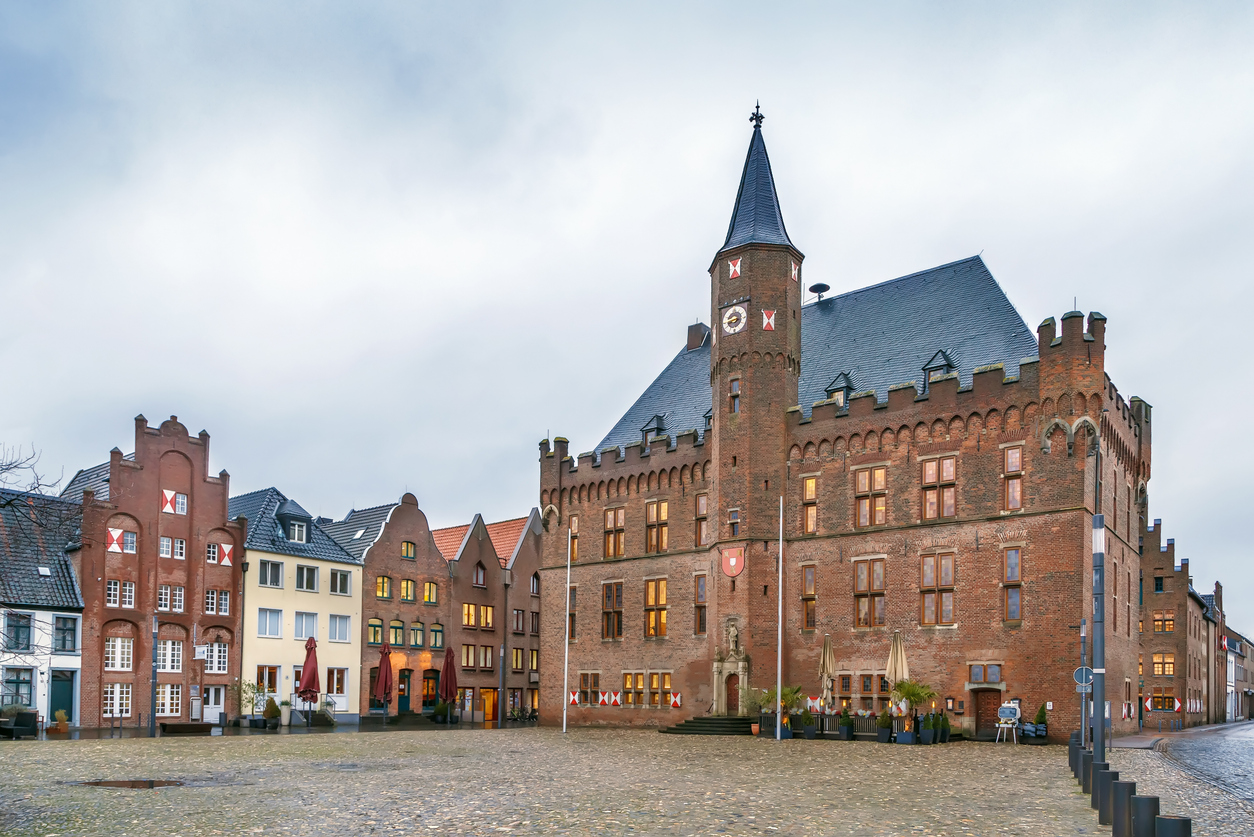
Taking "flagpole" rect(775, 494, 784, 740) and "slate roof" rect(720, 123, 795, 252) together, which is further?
"slate roof" rect(720, 123, 795, 252)

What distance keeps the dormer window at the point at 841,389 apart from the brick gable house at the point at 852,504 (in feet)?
0.36

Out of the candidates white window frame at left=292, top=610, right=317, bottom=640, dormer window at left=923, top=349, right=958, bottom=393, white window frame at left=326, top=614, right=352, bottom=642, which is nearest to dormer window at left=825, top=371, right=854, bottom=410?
dormer window at left=923, top=349, right=958, bottom=393

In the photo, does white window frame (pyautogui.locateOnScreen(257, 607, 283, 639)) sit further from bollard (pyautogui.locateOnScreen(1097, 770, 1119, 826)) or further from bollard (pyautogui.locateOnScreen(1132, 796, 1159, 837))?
bollard (pyautogui.locateOnScreen(1132, 796, 1159, 837))

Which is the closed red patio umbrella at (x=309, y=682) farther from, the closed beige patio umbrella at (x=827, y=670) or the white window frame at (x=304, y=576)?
the closed beige patio umbrella at (x=827, y=670)

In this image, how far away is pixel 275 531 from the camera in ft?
189

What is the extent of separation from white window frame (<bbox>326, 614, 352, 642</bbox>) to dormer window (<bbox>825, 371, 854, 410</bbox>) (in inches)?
1121

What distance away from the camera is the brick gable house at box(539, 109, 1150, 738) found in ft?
127

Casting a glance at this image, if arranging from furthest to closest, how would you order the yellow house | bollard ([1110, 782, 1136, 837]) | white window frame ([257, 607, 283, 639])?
white window frame ([257, 607, 283, 639]) → the yellow house → bollard ([1110, 782, 1136, 837])

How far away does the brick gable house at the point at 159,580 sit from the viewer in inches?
1932

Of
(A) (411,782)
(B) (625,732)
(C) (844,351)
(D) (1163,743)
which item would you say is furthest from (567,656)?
(A) (411,782)

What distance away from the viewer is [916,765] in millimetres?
27281

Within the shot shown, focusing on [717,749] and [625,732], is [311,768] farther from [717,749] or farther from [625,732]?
[625,732]

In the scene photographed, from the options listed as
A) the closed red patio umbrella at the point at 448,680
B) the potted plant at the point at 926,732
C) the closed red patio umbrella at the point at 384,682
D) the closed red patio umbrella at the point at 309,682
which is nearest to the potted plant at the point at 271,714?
the closed red patio umbrella at the point at 309,682

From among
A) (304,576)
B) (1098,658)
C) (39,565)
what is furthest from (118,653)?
(1098,658)
